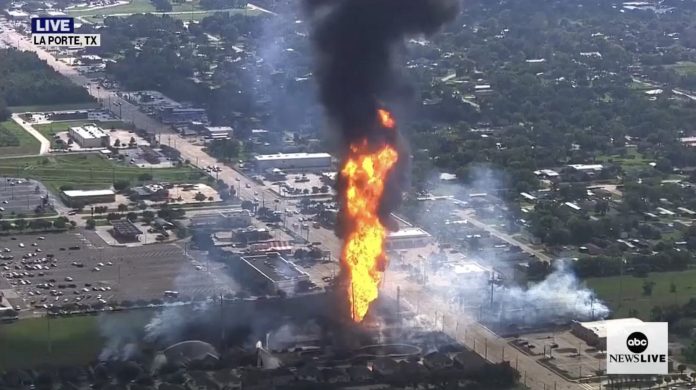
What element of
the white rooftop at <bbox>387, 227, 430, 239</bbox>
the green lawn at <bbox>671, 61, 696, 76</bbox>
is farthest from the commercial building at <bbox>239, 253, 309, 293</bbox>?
the green lawn at <bbox>671, 61, 696, 76</bbox>

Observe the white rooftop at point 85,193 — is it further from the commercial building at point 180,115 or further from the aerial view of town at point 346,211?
the commercial building at point 180,115

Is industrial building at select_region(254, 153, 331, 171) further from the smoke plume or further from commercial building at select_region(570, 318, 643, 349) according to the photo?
the smoke plume

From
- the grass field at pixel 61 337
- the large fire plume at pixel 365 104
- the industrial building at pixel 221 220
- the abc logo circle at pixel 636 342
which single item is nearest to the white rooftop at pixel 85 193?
the industrial building at pixel 221 220

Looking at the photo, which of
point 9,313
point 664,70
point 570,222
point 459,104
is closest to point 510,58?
point 664,70

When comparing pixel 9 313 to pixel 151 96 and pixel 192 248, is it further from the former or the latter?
pixel 151 96

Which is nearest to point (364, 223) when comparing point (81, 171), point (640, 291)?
point (640, 291)

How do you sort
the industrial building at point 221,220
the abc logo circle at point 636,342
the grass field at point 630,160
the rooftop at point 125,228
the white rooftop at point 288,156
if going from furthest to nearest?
the grass field at point 630,160
the white rooftop at point 288,156
the industrial building at point 221,220
the rooftop at point 125,228
the abc logo circle at point 636,342
